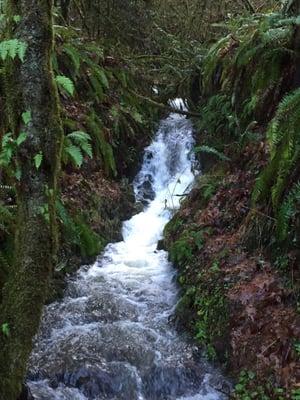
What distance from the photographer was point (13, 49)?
11.3ft

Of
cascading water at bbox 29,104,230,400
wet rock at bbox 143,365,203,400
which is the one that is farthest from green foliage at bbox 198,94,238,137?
wet rock at bbox 143,365,203,400

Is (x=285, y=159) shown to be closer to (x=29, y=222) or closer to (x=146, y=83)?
(x=29, y=222)

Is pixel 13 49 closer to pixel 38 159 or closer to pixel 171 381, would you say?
pixel 38 159

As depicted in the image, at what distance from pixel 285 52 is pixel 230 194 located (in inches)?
79.1

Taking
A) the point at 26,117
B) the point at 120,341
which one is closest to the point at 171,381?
the point at 120,341

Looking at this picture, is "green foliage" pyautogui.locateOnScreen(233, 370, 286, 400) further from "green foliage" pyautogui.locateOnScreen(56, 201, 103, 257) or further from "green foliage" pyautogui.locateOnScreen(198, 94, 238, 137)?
"green foliage" pyautogui.locateOnScreen(198, 94, 238, 137)

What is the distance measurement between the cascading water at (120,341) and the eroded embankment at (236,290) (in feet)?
1.02

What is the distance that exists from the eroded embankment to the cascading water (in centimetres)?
31

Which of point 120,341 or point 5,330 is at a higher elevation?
point 5,330

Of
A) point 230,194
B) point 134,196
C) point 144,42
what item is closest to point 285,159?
point 230,194

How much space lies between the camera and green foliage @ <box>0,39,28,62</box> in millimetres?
3421

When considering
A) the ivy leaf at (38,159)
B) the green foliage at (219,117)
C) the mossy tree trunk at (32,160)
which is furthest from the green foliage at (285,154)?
the green foliage at (219,117)

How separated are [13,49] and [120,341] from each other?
11.3 ft

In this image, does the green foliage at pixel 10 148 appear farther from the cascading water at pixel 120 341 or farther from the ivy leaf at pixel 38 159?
the cascading water at pixel 120 341
